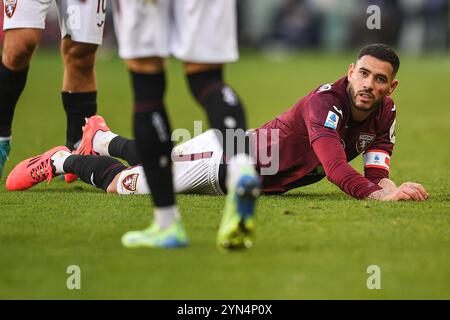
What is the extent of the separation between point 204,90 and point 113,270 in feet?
2.97

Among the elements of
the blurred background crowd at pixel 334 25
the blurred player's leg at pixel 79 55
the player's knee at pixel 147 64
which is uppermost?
the blurred background crowd at pixel 334 25

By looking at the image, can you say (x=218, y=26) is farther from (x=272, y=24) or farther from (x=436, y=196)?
(x=272, y=24)

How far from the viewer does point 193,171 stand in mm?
6168

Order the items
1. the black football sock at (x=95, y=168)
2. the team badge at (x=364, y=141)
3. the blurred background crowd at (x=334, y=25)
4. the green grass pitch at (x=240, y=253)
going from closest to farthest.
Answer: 1. the green grass pitch at (x=240, y=253)
2. the team badge at (x=364, y=141)
3. the black football sock at (x=95, y=168)
4. the blurred background crowd at (x=334, y=25)

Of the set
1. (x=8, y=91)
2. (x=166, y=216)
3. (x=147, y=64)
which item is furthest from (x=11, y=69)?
(x=166, y=216)

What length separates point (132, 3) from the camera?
4.37 m

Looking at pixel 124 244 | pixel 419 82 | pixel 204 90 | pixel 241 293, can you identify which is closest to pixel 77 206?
pixel 124 244

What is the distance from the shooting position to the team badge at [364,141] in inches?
238

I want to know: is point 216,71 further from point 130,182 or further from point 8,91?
point 8,91

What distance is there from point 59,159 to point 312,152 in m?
1.61

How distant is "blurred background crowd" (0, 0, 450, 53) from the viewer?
30.0m

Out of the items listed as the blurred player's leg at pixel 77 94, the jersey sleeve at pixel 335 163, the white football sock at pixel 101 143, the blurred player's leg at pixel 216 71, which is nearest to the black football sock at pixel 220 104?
the blurred player's leg at pixel 216 71

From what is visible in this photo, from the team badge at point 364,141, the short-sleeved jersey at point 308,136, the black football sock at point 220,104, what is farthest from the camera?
the team badge at point 364,141

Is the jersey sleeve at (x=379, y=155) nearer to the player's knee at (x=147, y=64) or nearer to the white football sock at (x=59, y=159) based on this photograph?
the white football sock at (x=59, y=159)
